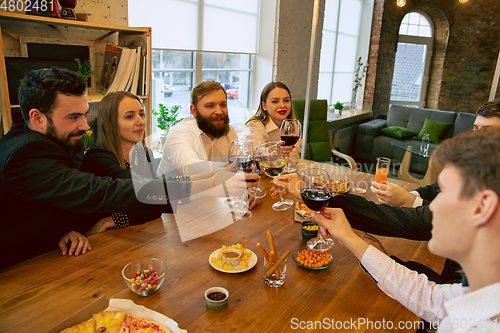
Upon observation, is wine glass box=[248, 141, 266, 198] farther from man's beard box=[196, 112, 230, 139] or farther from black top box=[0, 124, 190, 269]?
man's beard box=[196, 112, 230, 139]

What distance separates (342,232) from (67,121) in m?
1.13

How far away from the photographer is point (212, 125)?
85.3 inches

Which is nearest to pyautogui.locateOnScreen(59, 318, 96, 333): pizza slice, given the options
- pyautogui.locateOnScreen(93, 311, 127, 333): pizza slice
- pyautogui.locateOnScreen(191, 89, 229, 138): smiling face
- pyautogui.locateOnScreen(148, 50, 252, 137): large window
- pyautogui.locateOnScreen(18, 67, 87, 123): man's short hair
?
Result: pyautogui.locateOnScreen(93, 311, 127, 333): pizza slice

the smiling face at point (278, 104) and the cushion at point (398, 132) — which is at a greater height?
the smiling face at point (278, 104)

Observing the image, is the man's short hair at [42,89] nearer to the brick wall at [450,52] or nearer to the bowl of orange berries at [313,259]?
the bowl of orange berries at [313,259]

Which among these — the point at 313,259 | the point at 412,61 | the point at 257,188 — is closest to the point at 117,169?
the point at 257,188

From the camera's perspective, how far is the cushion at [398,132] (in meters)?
5.36

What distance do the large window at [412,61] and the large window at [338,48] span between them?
137cm

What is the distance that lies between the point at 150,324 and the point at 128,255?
393 mm

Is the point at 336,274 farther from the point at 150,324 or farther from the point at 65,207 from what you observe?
the point at 65,207

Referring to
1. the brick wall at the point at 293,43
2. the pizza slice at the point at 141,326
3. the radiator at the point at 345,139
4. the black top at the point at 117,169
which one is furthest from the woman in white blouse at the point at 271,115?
the radiator at the point at 345,139

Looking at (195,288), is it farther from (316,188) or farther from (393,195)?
(393,195)

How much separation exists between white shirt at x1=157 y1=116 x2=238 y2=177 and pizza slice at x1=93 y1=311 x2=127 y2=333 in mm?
1016

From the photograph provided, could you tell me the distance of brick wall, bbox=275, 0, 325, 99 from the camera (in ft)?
13.8
